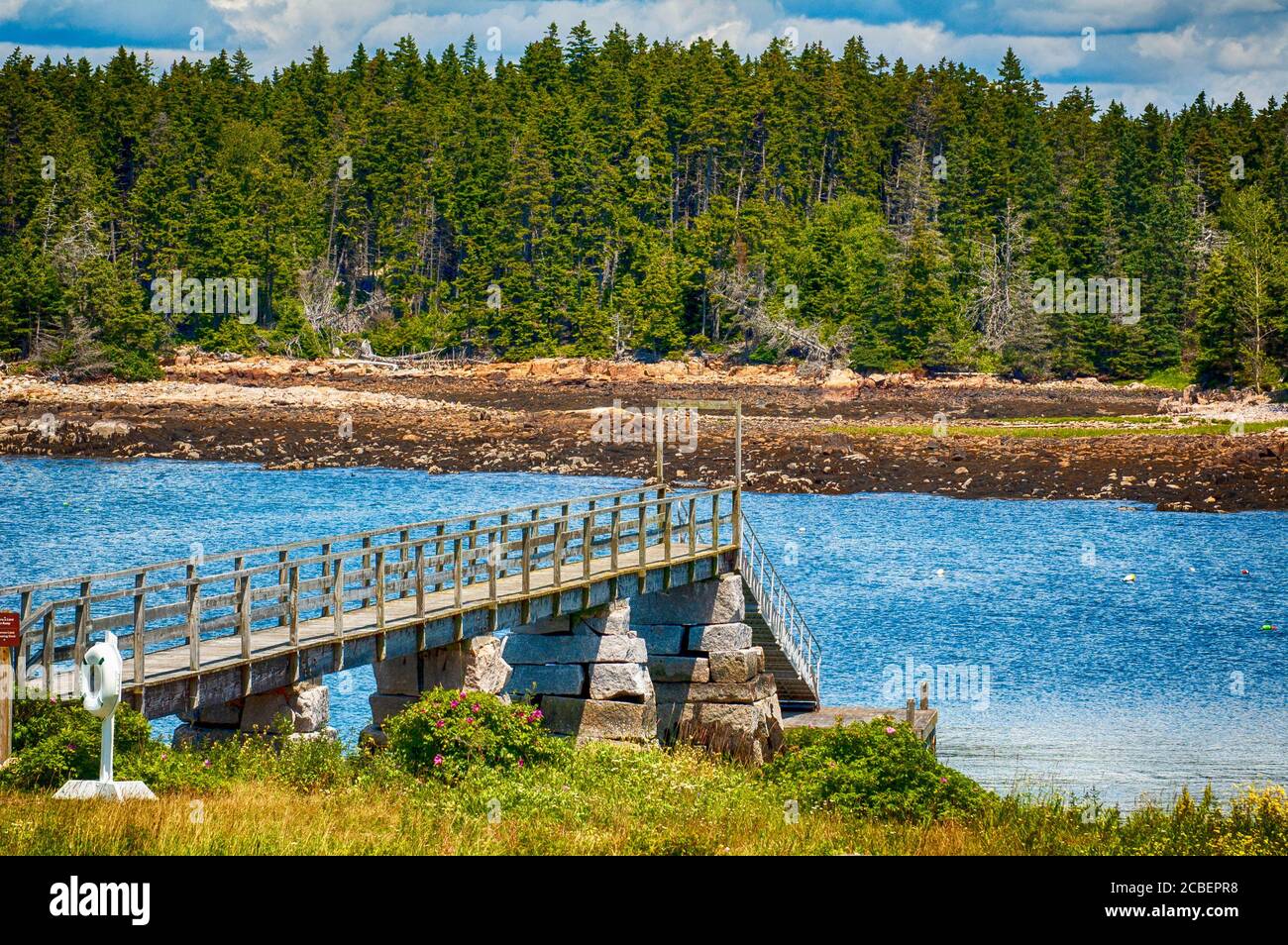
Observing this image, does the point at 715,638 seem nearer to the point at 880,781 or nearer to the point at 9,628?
the point at 880,781

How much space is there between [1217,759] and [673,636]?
1180 cm

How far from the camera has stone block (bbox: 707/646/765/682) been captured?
95.2 ft

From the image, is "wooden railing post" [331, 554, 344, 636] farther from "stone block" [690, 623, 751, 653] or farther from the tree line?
the tree line

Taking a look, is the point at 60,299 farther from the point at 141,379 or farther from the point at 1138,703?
the point at 1138,703

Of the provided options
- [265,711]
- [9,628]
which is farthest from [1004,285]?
[9,628]

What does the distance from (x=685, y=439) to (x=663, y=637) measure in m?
53.4

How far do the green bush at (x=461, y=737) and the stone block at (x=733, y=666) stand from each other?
26.7 ft

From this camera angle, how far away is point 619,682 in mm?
25969

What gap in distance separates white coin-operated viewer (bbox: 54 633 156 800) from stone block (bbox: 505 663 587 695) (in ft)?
33.9

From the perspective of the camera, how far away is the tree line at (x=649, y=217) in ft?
369

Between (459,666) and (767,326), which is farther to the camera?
(767,326)

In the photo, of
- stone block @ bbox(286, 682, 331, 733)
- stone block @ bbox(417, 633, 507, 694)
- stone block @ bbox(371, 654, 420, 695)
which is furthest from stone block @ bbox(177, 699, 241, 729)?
stone block @ bbox(417, 633, 507, 694)

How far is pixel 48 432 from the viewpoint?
8500 cm
